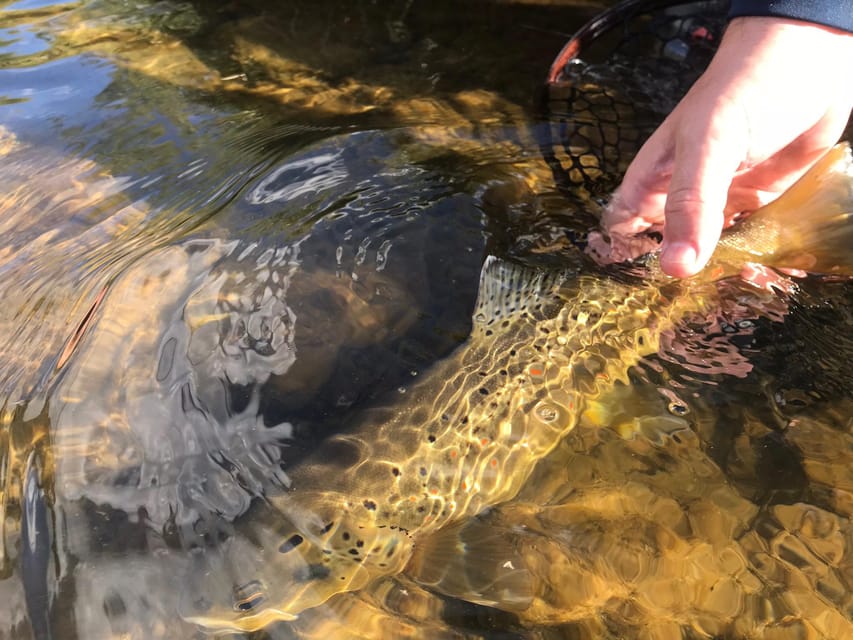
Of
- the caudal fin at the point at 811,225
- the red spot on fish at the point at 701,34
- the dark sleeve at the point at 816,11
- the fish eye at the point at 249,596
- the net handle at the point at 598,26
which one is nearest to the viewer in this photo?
the fish eye at the point at 249,596

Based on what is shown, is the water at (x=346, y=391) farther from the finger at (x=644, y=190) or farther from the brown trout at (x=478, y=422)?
the finger at (x=644, y=190)

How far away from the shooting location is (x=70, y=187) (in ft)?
8.36

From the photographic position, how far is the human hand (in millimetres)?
1505

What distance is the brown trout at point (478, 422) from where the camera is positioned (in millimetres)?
1485

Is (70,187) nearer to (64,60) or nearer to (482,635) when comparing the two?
(64,60)

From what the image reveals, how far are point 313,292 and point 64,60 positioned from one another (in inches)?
95.8

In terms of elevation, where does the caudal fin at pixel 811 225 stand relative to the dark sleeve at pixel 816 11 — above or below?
below

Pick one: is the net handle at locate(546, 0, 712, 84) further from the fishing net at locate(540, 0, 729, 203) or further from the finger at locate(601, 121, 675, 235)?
the finger at locate(601, 121, 675, 235)

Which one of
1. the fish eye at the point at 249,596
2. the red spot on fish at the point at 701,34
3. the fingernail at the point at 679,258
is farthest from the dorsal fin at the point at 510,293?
the red spot on fish at the point at 701,34

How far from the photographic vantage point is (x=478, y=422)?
1.76 meters

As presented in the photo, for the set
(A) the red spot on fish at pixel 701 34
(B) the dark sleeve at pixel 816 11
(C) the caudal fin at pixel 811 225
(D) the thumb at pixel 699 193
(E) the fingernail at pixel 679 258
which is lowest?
(C) the caudal fin at pixel 811 225

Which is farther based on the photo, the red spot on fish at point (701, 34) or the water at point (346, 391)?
the red spot on fish at point (701, 34)

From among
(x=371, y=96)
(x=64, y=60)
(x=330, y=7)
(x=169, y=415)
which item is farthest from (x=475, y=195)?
(x=64, y=60)

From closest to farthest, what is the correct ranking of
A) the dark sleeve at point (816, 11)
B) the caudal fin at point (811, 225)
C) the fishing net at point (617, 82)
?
the dark sleeve at point (816, 11) < the caudal fin at point (811, 225) < the fishing net at point (617, 82)
